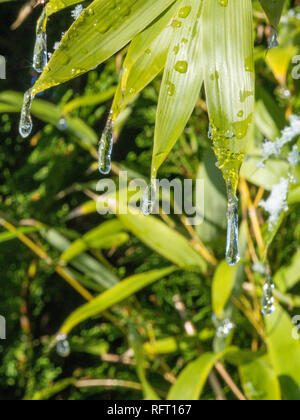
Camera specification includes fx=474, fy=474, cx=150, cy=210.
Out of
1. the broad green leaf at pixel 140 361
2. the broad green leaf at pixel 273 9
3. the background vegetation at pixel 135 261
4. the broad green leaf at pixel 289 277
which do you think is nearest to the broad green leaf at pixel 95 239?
the background vegetation at pixel 135 261

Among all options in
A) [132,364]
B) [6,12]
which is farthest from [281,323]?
[6,12]

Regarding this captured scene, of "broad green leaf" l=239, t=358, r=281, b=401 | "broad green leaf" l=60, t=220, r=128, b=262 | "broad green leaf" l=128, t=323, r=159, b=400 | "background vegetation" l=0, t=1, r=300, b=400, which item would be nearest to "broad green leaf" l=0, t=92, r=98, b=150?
"background vegetation" l=0, t=1, r=300, b=400

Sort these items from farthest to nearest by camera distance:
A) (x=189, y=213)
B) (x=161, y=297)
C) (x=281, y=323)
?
(x=161, y=297)
(x=189, y=213)
(x=281, y=323)

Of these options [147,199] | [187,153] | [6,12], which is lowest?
[147,199]

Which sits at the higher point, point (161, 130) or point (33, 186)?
point (33, 186)

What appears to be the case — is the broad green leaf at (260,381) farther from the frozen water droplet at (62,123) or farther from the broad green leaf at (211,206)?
the frozen water droplet at (62,123)

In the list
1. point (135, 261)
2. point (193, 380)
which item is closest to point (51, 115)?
point (135, 261)

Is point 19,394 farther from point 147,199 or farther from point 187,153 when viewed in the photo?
point 147,199

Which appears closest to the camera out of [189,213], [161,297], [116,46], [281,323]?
[116,46]

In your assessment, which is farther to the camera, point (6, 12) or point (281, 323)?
point (6, 12)
